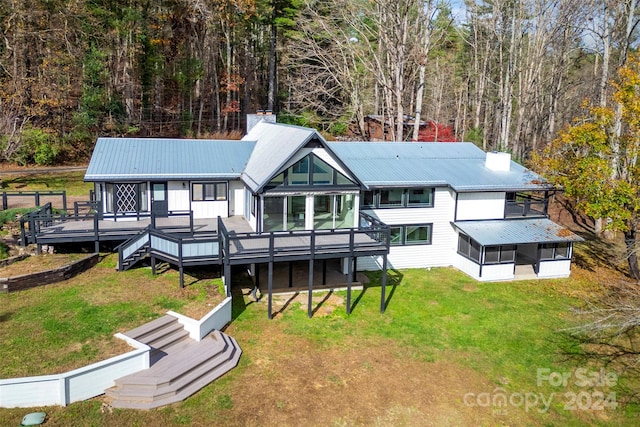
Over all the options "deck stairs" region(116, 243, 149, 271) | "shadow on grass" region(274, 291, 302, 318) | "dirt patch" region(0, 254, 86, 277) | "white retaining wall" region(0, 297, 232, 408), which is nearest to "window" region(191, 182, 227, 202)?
"deck stairs" region(116, 243, 149, 271)

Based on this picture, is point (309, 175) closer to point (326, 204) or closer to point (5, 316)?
point (326, 204)

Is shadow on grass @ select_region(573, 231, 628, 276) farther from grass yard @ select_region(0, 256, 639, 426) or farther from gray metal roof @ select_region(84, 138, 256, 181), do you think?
gray metal roof @ select_region(84, 138, 256, 181)

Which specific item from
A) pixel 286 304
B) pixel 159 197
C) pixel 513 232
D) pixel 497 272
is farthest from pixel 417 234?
pixel 159 197

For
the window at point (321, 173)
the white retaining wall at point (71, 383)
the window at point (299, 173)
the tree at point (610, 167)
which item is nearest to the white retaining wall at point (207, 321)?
the white retaining wall at point (71, 383)

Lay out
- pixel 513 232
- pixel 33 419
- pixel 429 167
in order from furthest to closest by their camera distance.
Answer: pixel 429 167
pixel 513 232
pixel 33 419

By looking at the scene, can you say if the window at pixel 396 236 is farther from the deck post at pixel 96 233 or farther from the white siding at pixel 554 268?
the deck post at pixel 96 233
